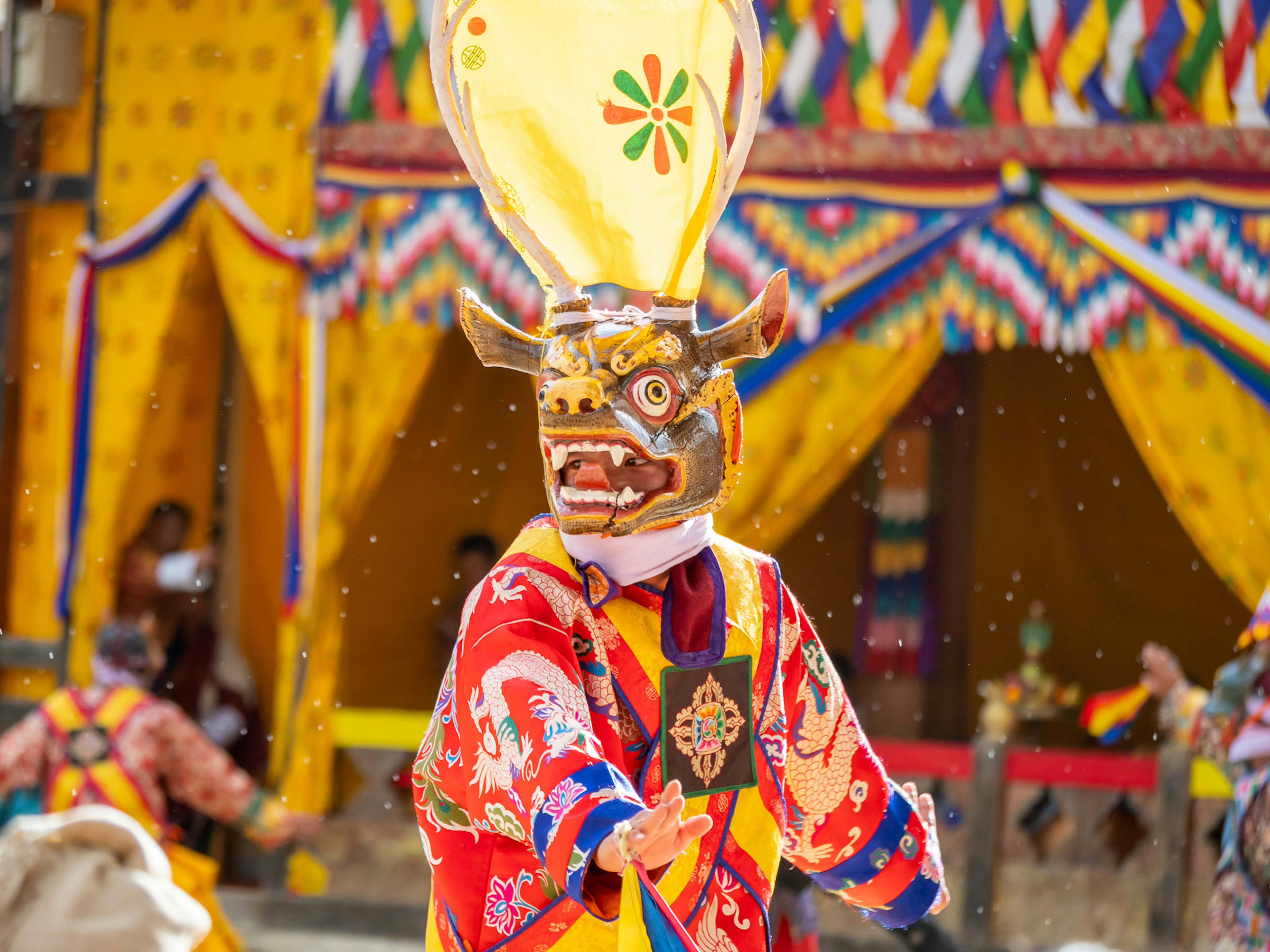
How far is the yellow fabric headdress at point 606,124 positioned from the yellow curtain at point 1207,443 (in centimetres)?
387

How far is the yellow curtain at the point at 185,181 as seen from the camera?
6.86 m

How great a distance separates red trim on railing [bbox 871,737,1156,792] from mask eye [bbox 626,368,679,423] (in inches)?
Result: 161

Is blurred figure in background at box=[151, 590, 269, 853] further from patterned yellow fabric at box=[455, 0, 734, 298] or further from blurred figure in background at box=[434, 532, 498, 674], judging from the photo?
patterned yellow fabric at box=[455, 0, 734, 298]

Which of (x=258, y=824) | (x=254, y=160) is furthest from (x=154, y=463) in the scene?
(x=258, y=824)

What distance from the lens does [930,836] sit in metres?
2.74

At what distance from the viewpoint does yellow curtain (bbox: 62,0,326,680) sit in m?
6.86

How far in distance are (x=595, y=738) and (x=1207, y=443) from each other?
14.3 ft

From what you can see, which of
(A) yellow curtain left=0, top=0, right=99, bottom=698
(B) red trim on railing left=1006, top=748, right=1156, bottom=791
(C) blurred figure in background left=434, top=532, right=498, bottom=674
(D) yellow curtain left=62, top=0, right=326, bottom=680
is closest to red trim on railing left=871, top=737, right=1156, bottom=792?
(B) red trim on railing left=1006, top=748, right=1156, bottom=791

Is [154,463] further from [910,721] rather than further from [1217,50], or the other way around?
[1217,50]

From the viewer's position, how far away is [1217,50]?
19.4 ft

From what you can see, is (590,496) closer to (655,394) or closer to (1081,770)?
(655,394)

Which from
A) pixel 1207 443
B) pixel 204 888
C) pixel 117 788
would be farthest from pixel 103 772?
pixel 1207 443

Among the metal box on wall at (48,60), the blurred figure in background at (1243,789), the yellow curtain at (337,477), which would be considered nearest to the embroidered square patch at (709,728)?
the blurred figure in background at (1243,789)

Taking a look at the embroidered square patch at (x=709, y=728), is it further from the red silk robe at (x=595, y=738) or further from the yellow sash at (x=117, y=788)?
the yellow sash at (x=117, y=788)
